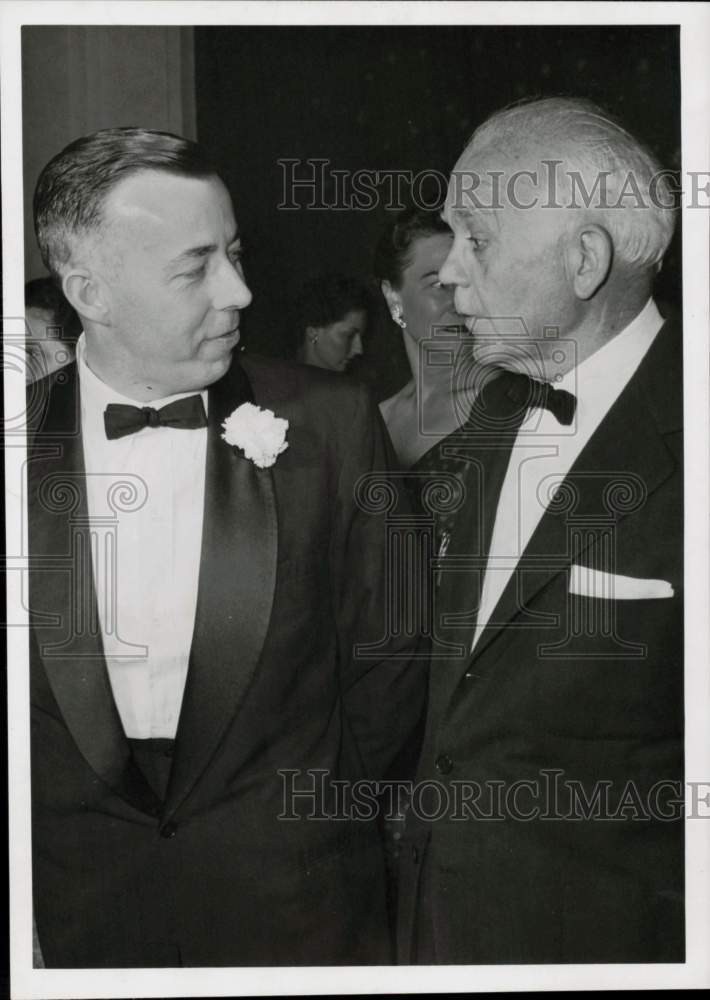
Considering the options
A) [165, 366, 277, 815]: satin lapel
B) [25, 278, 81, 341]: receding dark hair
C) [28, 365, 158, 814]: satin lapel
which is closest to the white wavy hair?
[165, 366, 277, 815]: satin lapel

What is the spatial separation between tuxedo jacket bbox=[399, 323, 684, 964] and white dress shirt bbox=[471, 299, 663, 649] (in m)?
0.02

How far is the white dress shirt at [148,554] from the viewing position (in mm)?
2402

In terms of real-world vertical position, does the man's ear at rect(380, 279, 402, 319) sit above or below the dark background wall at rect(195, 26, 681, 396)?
below

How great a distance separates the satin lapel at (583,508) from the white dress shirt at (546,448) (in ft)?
0.06

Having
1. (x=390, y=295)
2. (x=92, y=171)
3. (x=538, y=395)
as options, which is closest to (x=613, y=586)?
(x=538, y=395)

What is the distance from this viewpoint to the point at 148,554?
2414mm

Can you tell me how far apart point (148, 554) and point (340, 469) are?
451 mm

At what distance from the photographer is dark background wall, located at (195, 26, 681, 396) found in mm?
2383

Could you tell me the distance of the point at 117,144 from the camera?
2361 mm

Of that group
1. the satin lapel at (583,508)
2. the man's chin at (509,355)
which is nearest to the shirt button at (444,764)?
the satin lapel at (583,508)

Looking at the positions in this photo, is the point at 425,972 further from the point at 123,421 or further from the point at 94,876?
the point at 123,421

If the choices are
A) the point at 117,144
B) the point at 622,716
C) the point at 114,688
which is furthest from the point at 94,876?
the point at 117,144

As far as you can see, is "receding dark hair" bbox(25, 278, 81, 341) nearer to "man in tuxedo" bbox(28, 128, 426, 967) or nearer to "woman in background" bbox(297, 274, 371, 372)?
"man in tuxedo" bbox(28, 128, 426, 967)

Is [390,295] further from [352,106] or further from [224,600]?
[224,600]
